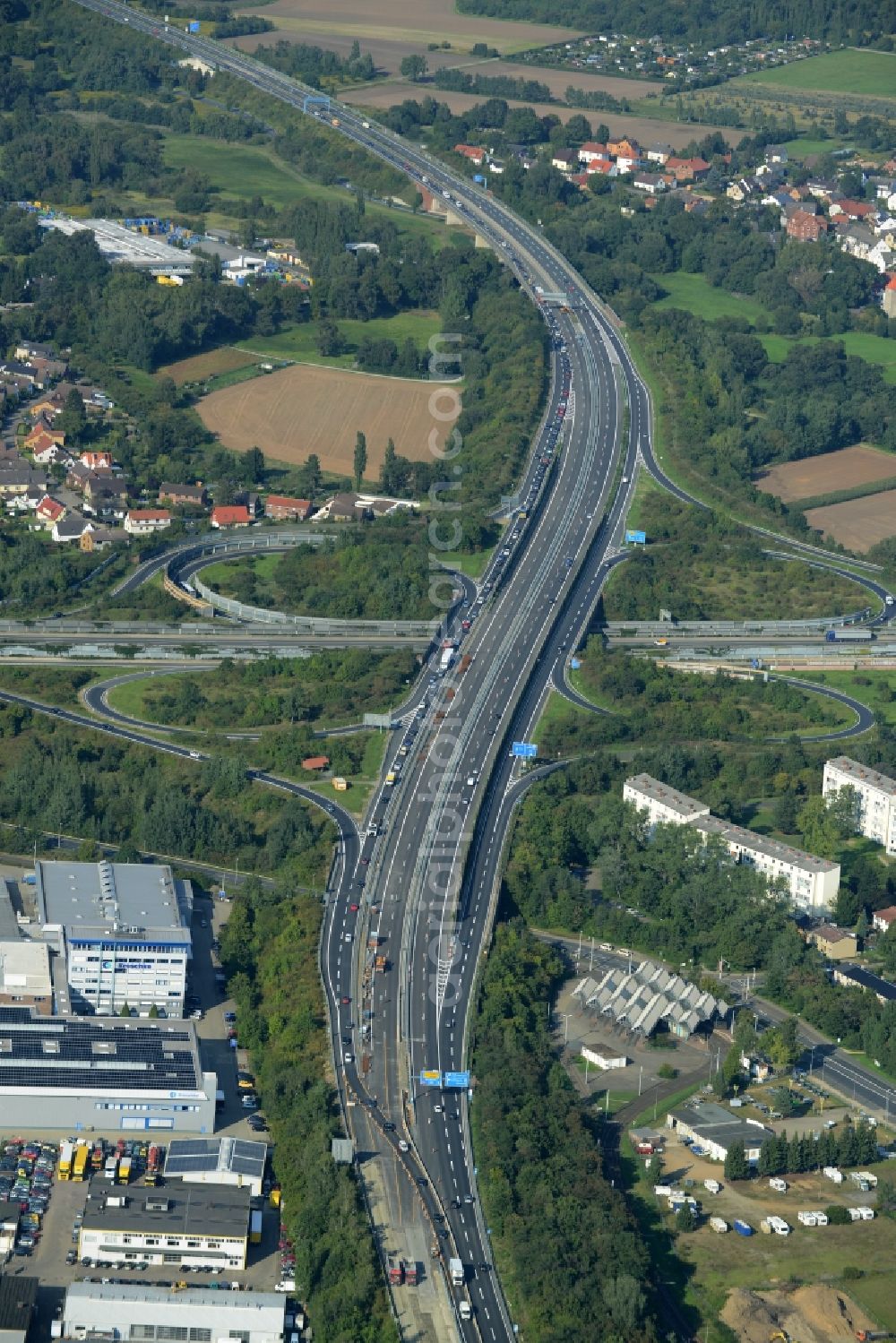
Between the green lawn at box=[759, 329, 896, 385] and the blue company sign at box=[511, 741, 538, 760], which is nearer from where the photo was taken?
the blue company sign at box=[511, 741, 538, 760]

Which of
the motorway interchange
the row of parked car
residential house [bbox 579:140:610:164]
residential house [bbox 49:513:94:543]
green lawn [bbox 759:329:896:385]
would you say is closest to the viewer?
the row of parked car

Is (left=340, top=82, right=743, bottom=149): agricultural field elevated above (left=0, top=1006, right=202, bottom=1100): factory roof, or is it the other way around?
(left=0, top=1006, right=202, bottom=1100): factory roof

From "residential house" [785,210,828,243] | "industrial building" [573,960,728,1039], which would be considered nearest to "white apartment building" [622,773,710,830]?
"industrial building" [573,960,728,1039]

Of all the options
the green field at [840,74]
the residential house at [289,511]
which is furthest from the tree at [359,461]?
the green field at [840,74]

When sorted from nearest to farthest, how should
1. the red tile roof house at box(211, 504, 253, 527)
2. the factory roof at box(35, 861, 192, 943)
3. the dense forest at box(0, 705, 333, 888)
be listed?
1. the factory roof at box(35, 861, 192, 943)
2. the dense forest at box(0, 705, 333, 888)
3. the red tile roof house at box(211, 504, 253, 527)

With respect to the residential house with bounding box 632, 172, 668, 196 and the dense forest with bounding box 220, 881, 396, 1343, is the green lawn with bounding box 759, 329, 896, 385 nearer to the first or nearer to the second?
the residential house with bounding box 632, 172, 668, 196

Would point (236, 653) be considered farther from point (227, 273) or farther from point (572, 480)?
point (227, 273)

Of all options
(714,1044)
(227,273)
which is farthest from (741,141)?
(714,1044)
